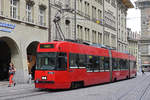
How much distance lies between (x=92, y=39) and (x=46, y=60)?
27.5m

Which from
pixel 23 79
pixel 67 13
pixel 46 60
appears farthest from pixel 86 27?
pixel 46 60

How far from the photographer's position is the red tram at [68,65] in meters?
17.8

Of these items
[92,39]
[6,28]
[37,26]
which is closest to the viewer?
[6,28]

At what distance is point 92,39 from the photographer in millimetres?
45344

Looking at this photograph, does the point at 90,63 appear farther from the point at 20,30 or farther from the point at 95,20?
the point at 95,20

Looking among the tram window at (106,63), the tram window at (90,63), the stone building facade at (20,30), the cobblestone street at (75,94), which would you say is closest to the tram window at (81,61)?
the tram window at (90,63)

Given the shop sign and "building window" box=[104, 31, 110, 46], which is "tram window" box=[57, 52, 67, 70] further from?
"building window" box=[104, 31, 110, 46]

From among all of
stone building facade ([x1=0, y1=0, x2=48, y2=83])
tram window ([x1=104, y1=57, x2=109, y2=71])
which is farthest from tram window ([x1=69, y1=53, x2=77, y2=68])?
stone building facade ([x1=0, y1=0, x2=48, y2=83])

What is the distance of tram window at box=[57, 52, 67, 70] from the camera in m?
18.0

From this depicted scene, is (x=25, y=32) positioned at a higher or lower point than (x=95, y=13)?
lower

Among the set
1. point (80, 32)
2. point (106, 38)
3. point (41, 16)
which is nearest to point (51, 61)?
point (41, 16)

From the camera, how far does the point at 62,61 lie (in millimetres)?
18156

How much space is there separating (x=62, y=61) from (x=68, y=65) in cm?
65

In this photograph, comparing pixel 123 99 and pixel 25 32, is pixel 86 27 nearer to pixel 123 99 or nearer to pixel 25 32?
pixel 25 32
